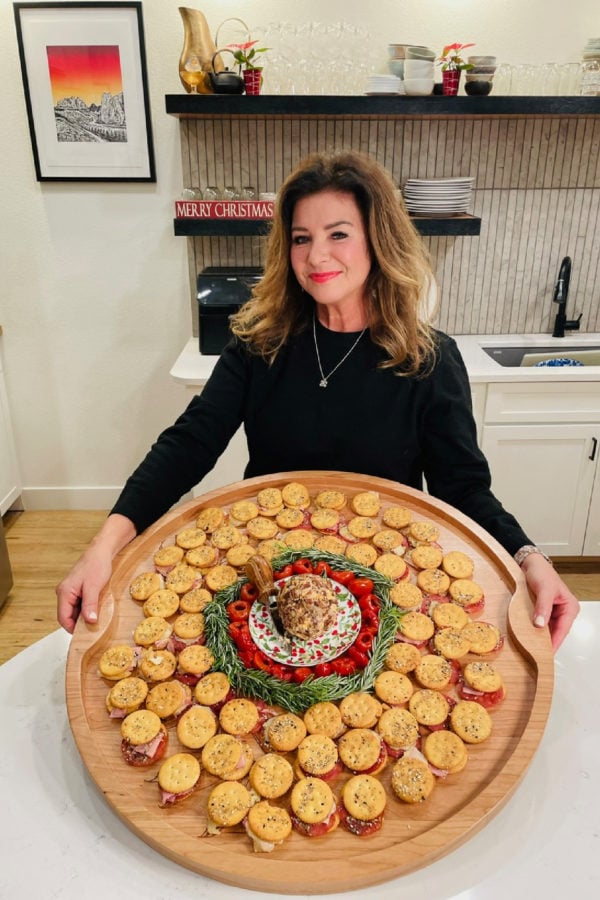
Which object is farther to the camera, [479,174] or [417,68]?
[479,174]

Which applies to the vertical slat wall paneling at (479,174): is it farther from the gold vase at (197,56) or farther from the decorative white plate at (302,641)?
the decorative white plate at (302,641)

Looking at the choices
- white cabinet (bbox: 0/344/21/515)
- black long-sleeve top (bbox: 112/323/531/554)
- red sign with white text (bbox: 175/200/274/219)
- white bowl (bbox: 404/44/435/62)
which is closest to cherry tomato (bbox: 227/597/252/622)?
black long-sleeve top (bbox: 112/323/531/554)

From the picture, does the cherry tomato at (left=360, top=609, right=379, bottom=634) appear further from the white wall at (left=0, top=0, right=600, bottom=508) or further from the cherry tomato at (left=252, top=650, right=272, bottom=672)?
the white wall at (left=0, top=0, right=600, bottom=508)

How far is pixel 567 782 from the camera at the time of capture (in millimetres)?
948

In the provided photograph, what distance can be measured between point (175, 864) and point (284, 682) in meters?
0.27

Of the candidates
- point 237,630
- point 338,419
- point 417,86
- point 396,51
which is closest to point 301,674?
point 237,630

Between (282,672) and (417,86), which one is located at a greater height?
(417,86)

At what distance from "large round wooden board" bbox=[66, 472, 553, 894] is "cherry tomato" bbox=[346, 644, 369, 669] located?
17 cm

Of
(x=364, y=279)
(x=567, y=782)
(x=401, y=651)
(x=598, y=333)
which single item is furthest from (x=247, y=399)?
(x=598, y=333)

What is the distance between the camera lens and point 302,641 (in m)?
1.06

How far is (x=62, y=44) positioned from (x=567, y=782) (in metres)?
3.32

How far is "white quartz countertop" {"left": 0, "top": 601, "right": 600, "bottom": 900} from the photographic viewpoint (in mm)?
807

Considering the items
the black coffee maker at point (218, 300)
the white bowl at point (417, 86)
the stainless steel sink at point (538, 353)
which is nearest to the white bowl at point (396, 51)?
the white bowl at point (417, 86)

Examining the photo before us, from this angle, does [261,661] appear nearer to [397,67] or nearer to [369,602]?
[369,602]
